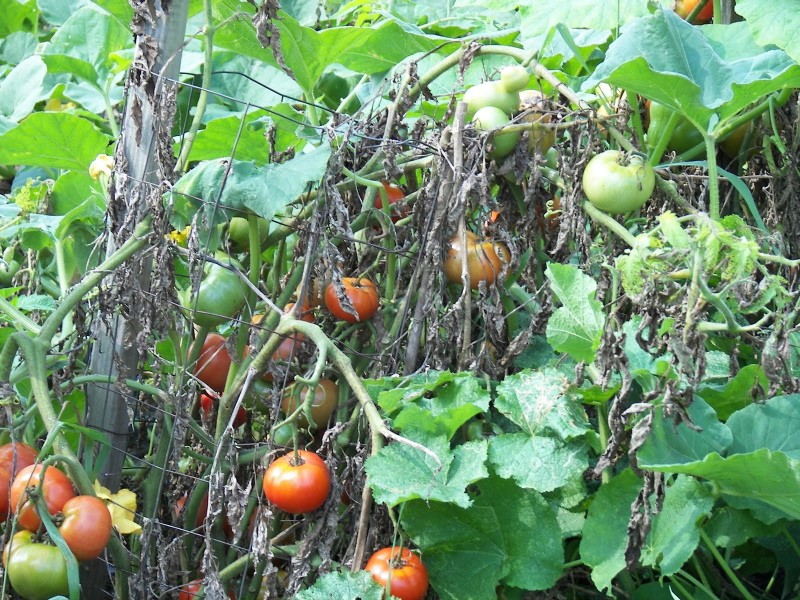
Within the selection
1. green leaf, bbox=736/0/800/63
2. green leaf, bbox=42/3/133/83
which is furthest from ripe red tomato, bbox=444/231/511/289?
green leaf, bbox=42/3/133/83

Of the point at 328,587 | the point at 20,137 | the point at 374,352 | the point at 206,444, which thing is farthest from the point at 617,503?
the point at 20,137

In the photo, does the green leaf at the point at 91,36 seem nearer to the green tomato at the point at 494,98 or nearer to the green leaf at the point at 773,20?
the green tomato at the point at 494,98

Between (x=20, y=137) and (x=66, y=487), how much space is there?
724mm

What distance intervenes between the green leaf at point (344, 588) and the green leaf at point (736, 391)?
20.9 inches

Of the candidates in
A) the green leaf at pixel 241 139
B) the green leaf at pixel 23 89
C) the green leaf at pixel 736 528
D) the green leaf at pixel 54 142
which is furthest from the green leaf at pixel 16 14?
the green leaf at pixel 736 528

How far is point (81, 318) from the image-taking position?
57.8 inches

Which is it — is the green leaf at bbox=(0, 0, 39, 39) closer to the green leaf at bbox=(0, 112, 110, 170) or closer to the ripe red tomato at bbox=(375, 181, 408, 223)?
the green leaf at bbox=(0, 112, 110, 170)

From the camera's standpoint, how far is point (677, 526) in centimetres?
113

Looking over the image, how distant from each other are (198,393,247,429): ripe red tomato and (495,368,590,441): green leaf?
494mm

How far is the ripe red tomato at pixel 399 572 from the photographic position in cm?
118

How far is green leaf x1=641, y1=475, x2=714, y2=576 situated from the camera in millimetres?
1105

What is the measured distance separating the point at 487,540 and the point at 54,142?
113 centimetres

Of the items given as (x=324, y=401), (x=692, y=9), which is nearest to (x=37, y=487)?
(x=324, y=401)

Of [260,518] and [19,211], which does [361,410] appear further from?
[19,211]
